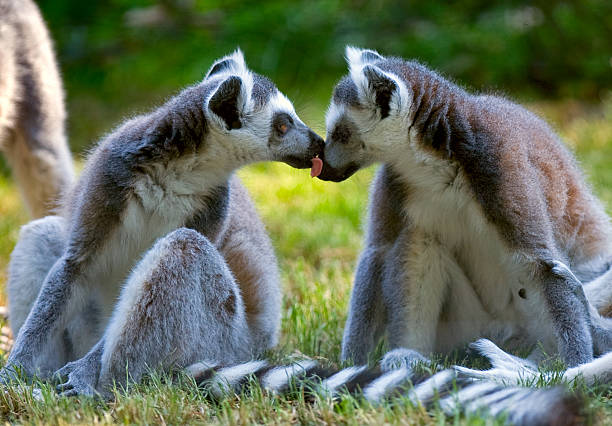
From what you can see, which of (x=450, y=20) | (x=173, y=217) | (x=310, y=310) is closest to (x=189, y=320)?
(x=173, y=217)

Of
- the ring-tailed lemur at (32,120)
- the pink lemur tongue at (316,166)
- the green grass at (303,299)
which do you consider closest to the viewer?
the green grass at (303,299)

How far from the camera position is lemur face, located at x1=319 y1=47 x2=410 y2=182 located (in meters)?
4.11

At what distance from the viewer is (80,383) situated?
378 centimetres

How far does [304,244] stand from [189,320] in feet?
9.30

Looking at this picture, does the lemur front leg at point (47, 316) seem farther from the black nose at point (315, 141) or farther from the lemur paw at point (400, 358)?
the lemur paw at point (400, 358)

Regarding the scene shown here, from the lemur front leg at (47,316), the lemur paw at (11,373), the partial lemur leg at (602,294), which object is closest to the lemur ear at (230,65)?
the lemur front leg at (47,316)

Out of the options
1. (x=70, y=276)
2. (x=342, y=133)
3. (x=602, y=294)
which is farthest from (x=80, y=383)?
(x=602, y=294)

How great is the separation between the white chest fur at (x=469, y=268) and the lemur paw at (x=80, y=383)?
1627 mm

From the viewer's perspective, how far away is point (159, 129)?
4062mm

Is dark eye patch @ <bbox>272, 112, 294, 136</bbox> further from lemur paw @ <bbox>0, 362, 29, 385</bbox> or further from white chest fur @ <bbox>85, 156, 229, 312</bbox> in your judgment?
lemur paw @ <bbox>0, 362, 29, 385</bbox>

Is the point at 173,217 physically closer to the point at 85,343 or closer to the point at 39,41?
the point at 85,343

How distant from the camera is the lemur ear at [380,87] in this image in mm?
4094

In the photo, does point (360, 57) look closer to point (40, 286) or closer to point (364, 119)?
point (364, 119)

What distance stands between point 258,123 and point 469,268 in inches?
50.1
